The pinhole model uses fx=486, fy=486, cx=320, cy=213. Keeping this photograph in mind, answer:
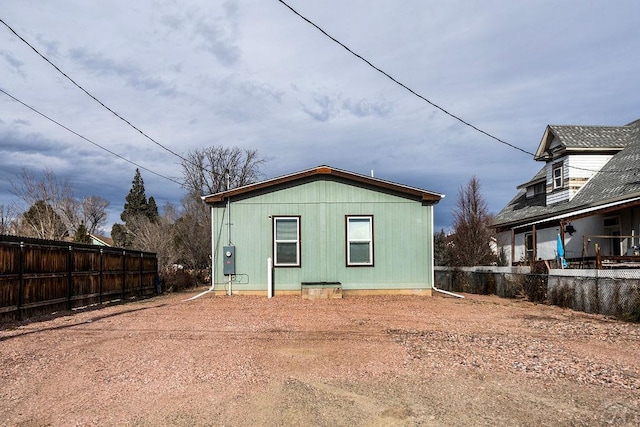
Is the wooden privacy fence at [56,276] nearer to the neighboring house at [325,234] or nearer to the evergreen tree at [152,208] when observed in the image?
the neighboring house at [325,234]

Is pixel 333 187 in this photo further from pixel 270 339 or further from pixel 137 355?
pixel 137 355

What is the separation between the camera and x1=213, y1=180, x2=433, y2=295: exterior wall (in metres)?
14.5

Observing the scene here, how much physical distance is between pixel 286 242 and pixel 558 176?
13.6m

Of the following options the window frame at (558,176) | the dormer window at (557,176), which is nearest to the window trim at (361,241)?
the window frame at (558,176)

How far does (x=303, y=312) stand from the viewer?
1070 centimetres

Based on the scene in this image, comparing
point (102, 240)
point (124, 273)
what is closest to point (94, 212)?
point (102, 240)

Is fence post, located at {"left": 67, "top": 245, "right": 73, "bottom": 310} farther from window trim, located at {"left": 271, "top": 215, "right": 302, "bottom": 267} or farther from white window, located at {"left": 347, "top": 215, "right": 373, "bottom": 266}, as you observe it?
white window, located at {"left": 347, "top": 215, "right": 373, "bottom": 266}

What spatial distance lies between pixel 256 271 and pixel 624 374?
34.9ft

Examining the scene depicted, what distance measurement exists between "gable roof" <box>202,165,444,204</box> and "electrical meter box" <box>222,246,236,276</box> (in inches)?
59.3

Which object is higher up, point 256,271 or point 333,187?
point 333,187

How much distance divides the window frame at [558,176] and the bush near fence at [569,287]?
6.16 m

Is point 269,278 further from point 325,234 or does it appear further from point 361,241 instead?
point 361,241

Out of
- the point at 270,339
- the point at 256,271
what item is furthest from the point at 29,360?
the point at 256,271

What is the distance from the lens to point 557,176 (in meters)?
21.5
